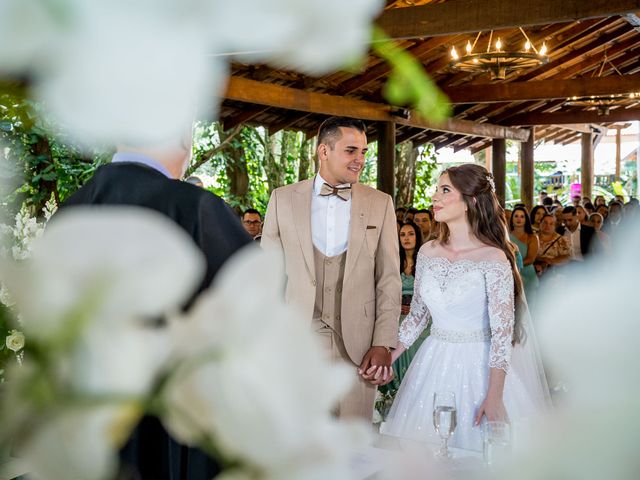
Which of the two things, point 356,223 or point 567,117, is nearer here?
point 356,223

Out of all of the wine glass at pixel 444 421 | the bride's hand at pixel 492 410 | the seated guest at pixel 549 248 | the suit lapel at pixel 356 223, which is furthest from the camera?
the seated guest at pixel 549 248

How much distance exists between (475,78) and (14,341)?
12.2 metres

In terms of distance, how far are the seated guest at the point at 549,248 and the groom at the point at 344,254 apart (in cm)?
421

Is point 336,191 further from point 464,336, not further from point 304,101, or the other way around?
point 304,101

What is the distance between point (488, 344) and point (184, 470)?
8.57ft

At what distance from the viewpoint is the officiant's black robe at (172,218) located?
0.72m

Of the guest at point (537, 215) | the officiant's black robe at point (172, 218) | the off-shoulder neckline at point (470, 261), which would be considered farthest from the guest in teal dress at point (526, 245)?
the officiant's black robe at point (172, 218)

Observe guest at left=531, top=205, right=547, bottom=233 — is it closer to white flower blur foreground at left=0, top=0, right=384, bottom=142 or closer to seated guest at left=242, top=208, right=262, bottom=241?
seated guest at left=242, top=208, right=262, bottom=241

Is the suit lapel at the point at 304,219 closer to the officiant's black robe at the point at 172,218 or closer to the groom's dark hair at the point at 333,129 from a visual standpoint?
the groom's dark hair at the point at 333,129

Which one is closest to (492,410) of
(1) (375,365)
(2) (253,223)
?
(1) (375,365)

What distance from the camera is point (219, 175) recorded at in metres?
12.8

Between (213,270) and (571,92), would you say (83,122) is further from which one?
(571,92)

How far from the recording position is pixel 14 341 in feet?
5.10

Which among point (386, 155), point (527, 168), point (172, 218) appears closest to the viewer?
point (172, 218)
